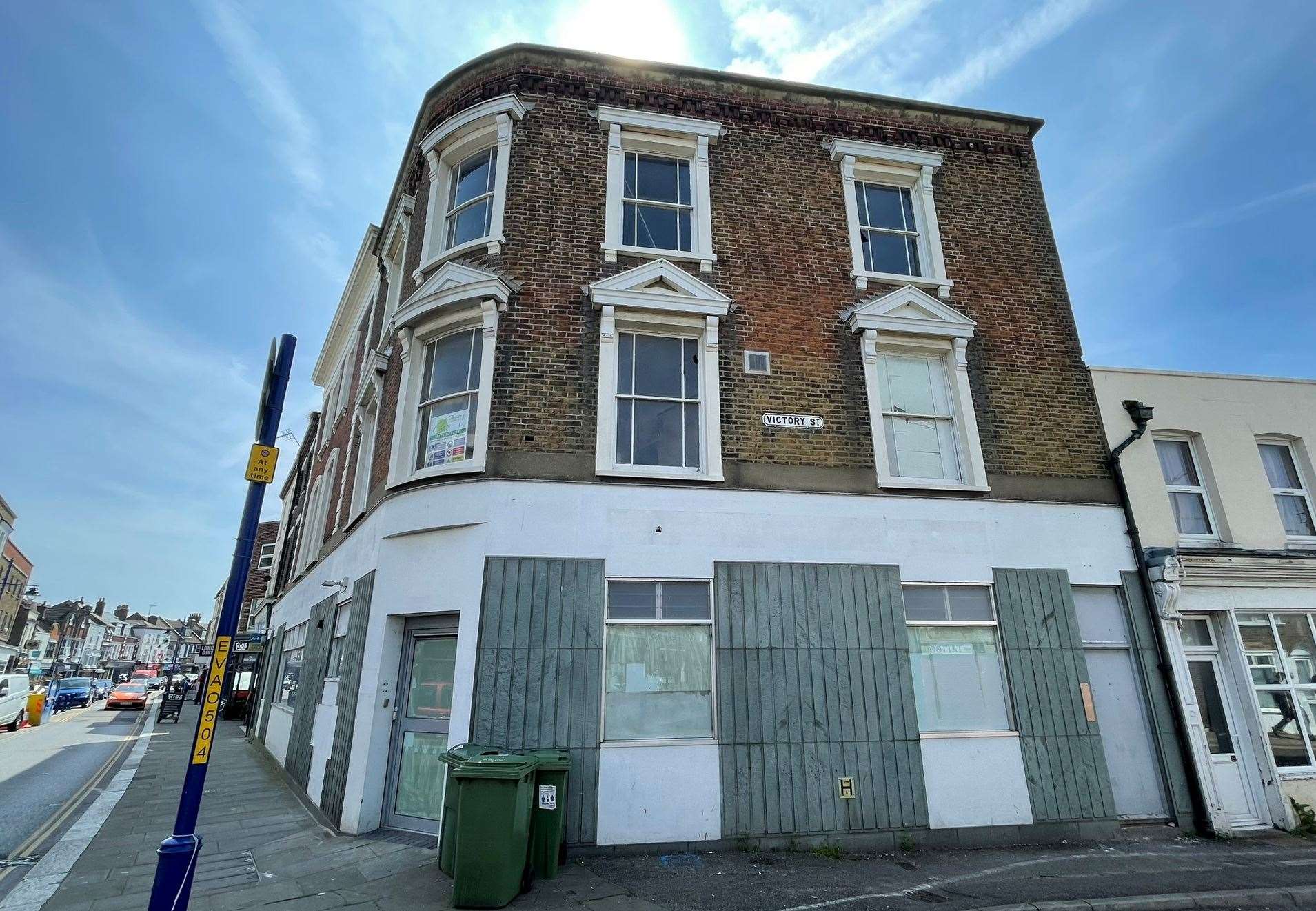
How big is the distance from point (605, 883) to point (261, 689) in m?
18.2

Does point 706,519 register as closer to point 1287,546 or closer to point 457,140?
point 457,140

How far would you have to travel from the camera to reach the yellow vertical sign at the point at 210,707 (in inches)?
171

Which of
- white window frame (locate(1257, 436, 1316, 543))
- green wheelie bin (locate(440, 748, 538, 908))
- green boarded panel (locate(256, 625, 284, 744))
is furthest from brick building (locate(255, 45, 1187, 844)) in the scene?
green boarded panel (locate(256, 625, 284, 744))

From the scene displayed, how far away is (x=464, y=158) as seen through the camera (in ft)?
35.7

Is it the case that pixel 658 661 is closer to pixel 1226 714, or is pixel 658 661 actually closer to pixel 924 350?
pixel 924 350

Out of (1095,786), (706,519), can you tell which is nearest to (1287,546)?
(1095,786)

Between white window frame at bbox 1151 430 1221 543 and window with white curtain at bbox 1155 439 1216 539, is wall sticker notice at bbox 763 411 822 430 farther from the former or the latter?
window with white curtain at bbox 1155 439 1216 539

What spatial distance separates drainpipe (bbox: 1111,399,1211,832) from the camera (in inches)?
331

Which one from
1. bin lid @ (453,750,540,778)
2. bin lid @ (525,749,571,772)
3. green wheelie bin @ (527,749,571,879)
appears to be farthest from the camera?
bin lid @ (525,749,571,772)

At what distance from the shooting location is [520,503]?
812cm

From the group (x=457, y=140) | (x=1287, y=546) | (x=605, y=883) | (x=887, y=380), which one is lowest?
(x=605, y=883)

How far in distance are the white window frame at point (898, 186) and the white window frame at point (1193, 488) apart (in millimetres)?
4021

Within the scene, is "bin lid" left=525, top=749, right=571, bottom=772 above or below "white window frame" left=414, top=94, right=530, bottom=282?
below

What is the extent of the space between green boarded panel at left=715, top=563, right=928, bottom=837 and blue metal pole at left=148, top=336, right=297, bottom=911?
505 cm
